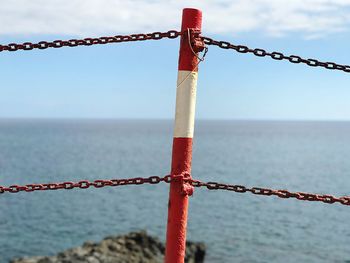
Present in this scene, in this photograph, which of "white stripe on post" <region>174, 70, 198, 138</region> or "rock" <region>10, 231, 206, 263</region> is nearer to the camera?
"white stripe on post" <region>174, 70, 198, 138</region>

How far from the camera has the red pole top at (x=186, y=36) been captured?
3533mm

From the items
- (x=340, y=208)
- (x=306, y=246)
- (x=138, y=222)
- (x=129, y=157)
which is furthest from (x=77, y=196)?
(x=129, y=157)

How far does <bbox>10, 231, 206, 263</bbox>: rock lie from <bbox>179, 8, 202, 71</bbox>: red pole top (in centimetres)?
1989

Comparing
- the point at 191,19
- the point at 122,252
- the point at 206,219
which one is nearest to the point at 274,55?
the point at 191,19

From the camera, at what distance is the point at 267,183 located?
70562 millimetres

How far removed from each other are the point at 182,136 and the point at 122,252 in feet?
72.6

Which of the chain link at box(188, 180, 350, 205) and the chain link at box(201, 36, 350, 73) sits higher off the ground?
the chain link at box(201, 36, 350, 73)

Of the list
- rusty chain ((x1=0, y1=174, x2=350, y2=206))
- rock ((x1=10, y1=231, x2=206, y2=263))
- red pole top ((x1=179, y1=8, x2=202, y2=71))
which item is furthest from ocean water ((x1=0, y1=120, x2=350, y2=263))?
red pole top ((x1=179, y1=8, x2=202, y2=71))

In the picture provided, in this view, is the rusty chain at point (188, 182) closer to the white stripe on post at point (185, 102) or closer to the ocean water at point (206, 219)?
the white stripe on post at point (185, 102)

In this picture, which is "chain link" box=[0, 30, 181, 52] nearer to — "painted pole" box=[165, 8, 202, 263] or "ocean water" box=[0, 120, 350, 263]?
"painted pole" box=[165, 8, 202, 263]

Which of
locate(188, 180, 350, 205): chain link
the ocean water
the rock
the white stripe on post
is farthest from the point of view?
the ocean water

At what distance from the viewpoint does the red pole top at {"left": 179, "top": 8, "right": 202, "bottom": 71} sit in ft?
11.6

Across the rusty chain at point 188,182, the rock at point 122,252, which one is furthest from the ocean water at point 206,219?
the rusty chain at point 188,182

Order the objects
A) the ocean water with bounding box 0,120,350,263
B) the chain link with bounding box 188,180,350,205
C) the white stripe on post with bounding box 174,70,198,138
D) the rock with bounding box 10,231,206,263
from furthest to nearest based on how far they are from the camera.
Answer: the ocean water with bounding box 0,120,350,263, the rock with bounding box 10,231,206,263, the white stripe on post with bounding box 174,70,198,138, the chain link with bounding box 188,180,350,205
